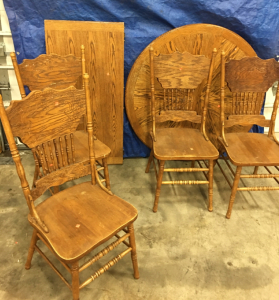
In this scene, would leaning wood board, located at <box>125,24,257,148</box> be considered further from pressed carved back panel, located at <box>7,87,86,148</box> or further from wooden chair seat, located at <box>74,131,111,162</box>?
pressed carved back panel, located at <box>7,87,86,148</box>

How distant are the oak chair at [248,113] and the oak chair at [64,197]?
0.98 metres

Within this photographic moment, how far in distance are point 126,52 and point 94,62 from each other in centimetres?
29

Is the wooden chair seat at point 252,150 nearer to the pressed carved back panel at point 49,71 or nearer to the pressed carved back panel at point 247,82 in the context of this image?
the pressed carved back panel at point 247,82

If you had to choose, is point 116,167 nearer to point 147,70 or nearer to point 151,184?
point 151,184

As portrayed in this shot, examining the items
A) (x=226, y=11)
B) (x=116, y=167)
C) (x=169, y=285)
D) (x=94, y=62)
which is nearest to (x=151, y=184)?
(x=116, y=167)

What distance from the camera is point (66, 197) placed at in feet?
4.72

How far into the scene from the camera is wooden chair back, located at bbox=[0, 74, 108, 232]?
1146 mm

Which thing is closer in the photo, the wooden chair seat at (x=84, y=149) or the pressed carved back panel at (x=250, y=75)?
the wooden chair seat at (x=84, y=149)

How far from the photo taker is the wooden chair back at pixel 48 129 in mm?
1146

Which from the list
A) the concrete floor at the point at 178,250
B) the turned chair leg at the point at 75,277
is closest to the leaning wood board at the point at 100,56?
the concrete floor at the point at 178,250

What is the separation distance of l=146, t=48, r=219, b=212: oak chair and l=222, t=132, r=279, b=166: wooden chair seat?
157 mm

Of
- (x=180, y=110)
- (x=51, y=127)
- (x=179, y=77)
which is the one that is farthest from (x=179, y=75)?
(x=51, y=127)

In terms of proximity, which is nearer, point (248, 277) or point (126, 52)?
point (248, 277)

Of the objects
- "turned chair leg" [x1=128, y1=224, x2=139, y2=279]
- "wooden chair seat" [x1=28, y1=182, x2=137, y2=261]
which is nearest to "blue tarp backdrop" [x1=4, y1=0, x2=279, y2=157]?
"wooden chair seat" [x1=28, y1=182, x2=137, y2=261]
